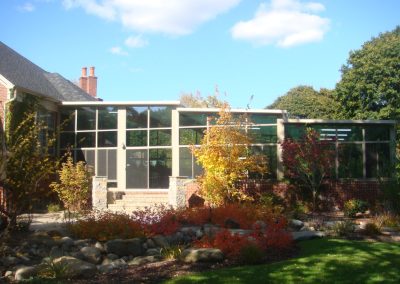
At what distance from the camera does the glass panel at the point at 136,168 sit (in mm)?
21969

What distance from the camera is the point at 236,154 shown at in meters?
16.2

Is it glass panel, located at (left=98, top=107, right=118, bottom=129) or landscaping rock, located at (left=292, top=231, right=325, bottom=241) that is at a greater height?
glass panel, located at (left=98, top=107, right=118, bottom=129)

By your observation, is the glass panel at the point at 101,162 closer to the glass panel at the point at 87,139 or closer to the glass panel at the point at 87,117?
the glass panel at the point at 87,139

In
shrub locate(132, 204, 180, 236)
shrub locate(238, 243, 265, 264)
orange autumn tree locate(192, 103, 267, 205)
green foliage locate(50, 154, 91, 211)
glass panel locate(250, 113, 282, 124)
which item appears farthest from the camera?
glass panel locate(250, 113, 282, 124)

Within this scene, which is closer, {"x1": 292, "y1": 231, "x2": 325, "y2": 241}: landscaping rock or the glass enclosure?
{"x1": 292, "y1": 231, "x2": 325, "y2": 241}: landscaping rock

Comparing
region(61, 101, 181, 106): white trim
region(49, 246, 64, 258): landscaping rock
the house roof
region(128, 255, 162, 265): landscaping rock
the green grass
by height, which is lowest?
region(128, 255, 162, 265): landscaping rock

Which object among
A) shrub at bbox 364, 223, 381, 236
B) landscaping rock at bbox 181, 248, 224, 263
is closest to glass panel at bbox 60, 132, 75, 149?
shrub at bbox 364, 223, 381, 236

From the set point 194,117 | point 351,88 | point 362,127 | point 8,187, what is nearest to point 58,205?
point 194,117

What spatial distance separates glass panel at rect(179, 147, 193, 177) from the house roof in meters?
6.27

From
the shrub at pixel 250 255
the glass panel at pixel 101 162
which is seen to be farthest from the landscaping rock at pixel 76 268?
the glass panel at pixel 101 162

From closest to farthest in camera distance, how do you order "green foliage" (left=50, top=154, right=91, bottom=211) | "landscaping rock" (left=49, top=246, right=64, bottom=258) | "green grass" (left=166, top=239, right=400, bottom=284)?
"green grass" (left=166, top=239, right=400, bottom=284) < "landscaping rock" (left=49, top=246, right=64, bottom=258) < "green foliage" (left=50, top=154, right=91, bottom=211)

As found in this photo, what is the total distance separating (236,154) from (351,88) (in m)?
16.6

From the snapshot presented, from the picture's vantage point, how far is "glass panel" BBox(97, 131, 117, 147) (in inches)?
880

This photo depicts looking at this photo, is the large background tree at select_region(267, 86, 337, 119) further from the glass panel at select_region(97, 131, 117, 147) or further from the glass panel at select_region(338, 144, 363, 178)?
the glass panel at select_region(97, 131, 117, 147)
